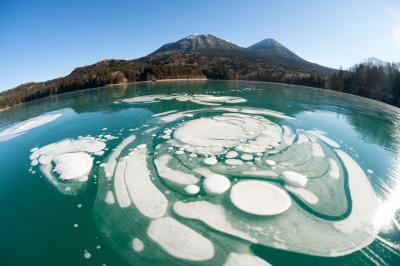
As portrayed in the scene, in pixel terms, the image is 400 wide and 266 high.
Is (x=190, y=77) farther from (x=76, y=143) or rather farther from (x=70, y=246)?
(x=70, y=246)

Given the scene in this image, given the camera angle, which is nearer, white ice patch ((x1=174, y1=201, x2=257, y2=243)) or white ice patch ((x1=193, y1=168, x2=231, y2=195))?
white ice patch ((x1=174, y1=201, x2=257, y2=243))

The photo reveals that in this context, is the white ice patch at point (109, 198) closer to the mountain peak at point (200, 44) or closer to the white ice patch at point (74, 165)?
the white ice patch at point (74, 165)

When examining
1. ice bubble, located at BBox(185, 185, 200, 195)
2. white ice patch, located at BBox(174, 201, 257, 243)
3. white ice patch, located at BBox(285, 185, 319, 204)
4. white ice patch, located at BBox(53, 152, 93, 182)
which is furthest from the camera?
white ice patch, located at BBox(53, 152, 93, 182)

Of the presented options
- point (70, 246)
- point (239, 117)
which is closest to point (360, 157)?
point (239, 117)

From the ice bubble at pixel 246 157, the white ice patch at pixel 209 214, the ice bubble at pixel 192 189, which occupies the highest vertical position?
the ice bubble at pixel 246 157

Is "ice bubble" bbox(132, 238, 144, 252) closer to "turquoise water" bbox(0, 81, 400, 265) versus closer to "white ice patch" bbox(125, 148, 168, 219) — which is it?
"turquoise water" bbox(0, 81, 400, 265)

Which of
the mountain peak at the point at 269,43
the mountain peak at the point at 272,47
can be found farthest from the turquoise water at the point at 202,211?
the mountain peak at the point at 269,43

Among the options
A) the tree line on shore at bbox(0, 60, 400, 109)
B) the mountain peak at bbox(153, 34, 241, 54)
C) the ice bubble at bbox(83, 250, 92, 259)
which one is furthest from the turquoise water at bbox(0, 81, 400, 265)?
the mountain peak at bbox(153, 34, 241, 54)
